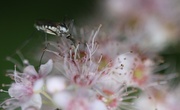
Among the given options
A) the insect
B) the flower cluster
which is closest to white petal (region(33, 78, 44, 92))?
the flower cluster

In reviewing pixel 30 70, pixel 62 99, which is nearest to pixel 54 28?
pixel 30 70

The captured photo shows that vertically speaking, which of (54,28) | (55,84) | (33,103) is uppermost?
(54,28)

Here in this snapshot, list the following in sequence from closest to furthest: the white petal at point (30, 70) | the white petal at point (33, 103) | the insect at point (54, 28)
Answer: the white petal at point (33, 103) < the white petal at point (30, 70) < the insect at point (54, 28)

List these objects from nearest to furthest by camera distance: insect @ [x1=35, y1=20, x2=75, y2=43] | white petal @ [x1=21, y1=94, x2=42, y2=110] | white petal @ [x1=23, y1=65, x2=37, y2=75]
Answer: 1. white petal @ [x1=21, y1=94, x2=42, y2=110]
2. white petal @ [x1=23, y1=65, x2=37, y2=75]
3. insect @ [x1=35, y1=20, x2=75, y2=43]

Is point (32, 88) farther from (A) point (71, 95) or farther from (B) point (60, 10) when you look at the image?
(B) point (60, 10)

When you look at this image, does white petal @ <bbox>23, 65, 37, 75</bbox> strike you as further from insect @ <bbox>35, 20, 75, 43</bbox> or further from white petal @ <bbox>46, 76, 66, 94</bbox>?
insect @ <bbox>35, 20, 75, 43</bbox>

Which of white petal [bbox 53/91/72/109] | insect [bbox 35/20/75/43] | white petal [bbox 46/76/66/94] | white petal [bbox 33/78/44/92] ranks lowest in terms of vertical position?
white petal [bbox 53/91/72/109]

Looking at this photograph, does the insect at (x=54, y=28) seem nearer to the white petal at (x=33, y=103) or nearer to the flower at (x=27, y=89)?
the flower at (x=27, y=89)

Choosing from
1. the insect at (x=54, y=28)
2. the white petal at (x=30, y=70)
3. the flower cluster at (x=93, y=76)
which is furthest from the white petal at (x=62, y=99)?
the insect at (x=54, y=28)

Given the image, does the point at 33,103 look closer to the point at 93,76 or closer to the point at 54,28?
the point at 93,76
